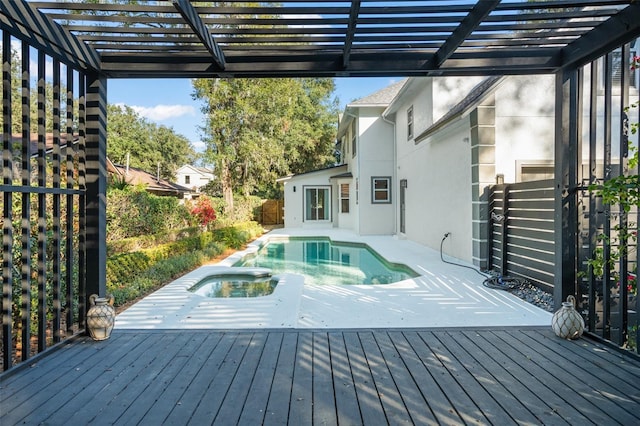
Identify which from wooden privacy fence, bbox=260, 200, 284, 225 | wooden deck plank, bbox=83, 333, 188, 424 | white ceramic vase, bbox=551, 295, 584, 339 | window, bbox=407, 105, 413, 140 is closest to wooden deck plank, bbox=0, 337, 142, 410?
wooden deck plank, bbox=83, 333, 188, 424

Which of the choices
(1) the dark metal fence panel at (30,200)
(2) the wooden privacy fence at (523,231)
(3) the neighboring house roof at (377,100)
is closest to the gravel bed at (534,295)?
(2) the wooden privacy fence at (523,231)

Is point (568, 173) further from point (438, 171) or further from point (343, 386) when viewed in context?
point (438, 171)

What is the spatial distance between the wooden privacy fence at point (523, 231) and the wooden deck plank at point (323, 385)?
3784 millimetres

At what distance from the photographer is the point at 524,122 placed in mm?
7082

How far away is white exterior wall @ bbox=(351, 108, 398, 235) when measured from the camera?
14641 millimetres

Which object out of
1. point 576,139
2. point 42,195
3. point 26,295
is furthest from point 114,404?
point 576,139

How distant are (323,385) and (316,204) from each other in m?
→ 16.2

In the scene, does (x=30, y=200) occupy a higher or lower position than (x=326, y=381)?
higher

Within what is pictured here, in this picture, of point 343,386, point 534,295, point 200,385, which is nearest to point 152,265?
point 200,385

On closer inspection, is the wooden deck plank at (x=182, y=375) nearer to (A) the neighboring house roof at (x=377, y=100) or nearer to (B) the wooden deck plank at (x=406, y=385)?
(B) the wooden deck plank at (x=406, y=385)

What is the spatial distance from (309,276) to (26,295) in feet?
18.1

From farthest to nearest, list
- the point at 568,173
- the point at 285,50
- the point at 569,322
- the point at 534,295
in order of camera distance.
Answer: the point at 534,295, the point at 568,173, the point at 285,50, the point at 569,322

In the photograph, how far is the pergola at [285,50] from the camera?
285cm

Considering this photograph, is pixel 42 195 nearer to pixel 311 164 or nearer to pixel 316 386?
pixel 316 386
